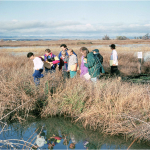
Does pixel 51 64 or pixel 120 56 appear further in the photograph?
pixel 120 56

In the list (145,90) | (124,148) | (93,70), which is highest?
(93,70)

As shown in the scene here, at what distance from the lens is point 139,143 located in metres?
4.36

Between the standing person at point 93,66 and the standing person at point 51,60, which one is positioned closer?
the standing person at point 93,66

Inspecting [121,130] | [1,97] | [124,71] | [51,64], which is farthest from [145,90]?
[124,71]

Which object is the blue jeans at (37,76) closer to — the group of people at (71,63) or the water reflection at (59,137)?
the group of people at (71,63)

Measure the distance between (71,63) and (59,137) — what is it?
2.96 meters

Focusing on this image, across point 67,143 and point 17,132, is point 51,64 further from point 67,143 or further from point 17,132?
point 67,143

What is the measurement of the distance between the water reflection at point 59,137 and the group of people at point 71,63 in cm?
155

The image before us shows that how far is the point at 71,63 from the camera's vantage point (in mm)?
6988

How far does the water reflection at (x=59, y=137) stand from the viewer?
14.1ft

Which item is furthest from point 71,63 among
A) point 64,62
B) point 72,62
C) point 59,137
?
point 59,137

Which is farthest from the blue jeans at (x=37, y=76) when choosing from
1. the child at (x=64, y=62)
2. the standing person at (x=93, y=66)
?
the standing person at (x=93, y=66)

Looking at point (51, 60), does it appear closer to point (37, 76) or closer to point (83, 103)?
point (37, 76)

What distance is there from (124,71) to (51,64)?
266 inches
